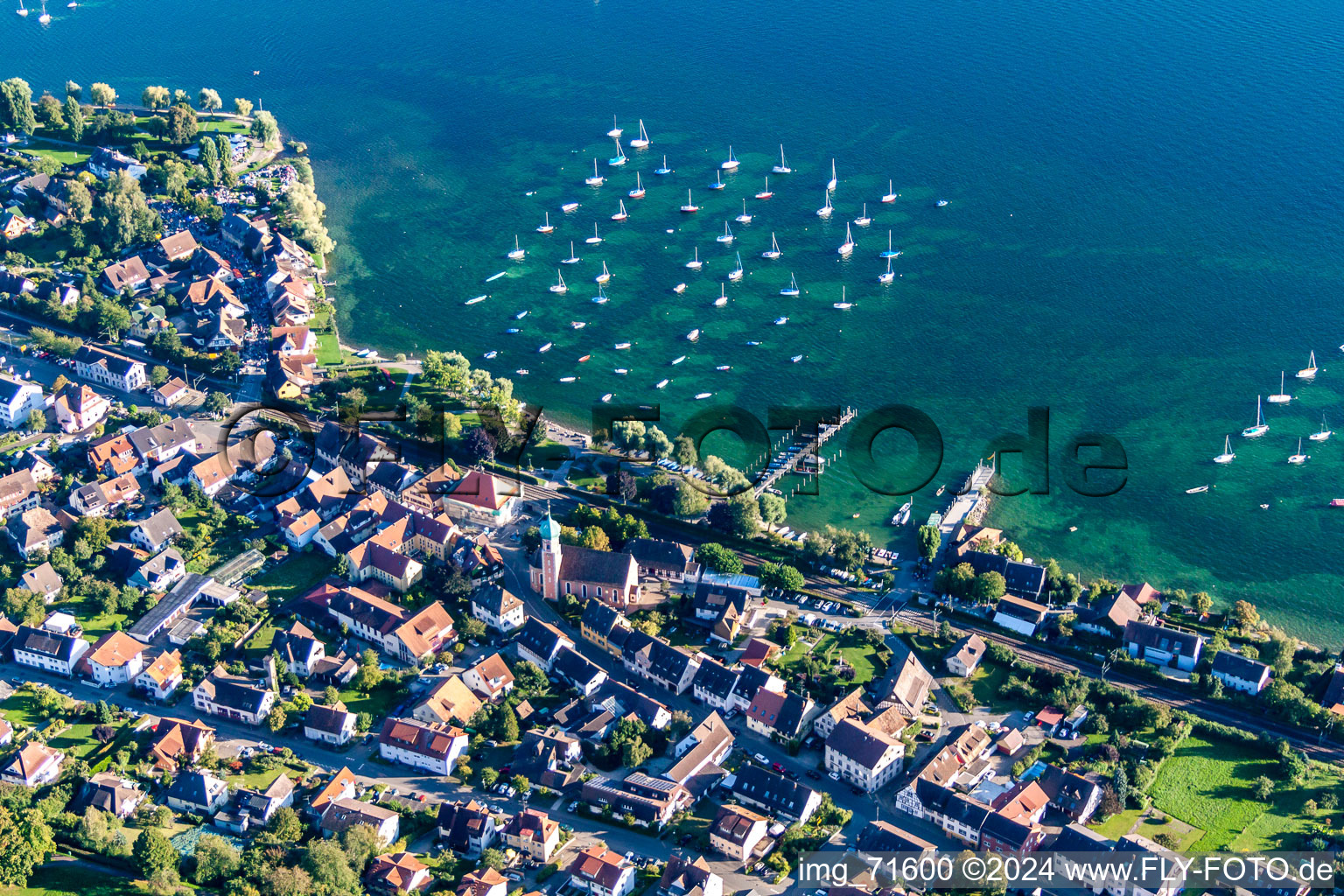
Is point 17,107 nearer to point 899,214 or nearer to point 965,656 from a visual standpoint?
point 899,214

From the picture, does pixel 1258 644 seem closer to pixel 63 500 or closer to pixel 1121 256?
pixel 1121 256

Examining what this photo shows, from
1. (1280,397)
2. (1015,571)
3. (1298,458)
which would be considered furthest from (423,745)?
(1280,397)

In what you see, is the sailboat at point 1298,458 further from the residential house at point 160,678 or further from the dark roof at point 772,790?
the residential house at point 160,678

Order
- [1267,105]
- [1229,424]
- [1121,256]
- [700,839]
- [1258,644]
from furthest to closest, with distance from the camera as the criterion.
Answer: [1267,105]
[1121,256]
[1229,424]
[1258,644]
[700,839]

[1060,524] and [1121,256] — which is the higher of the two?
[1121,256]

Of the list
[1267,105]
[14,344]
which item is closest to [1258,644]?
[1267,105]

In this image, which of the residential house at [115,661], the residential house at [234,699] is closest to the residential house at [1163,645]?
the residential house at [234,699]

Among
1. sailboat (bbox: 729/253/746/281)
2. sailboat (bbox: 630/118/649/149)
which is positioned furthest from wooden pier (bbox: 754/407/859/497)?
sailboat (bbox: 630/118/649/149)
